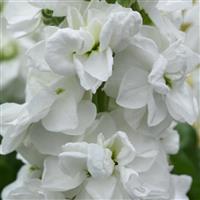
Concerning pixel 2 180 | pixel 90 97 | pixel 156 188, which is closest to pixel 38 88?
pixel 90 97

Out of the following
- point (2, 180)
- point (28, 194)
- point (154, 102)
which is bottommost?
point (2, 180)

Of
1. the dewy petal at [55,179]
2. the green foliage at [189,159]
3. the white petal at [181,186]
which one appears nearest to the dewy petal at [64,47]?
the dewy petal at [55,179]

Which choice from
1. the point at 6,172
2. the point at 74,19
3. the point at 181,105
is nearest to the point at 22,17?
the point at 74,19

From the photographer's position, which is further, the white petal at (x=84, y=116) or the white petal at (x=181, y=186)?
the white petal at (x=181, y=186)

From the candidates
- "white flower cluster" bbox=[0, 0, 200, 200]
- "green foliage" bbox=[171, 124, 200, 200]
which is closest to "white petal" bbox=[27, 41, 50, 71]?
"white flower cluster" bbox=[0, 0, 200, 200]

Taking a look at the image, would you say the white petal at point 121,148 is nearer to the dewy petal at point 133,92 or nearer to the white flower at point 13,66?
the dewy petal at point 133,92

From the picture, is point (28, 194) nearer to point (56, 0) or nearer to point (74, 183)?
point (74, 183)

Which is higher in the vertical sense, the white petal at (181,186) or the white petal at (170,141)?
the white petal at (170,141)
